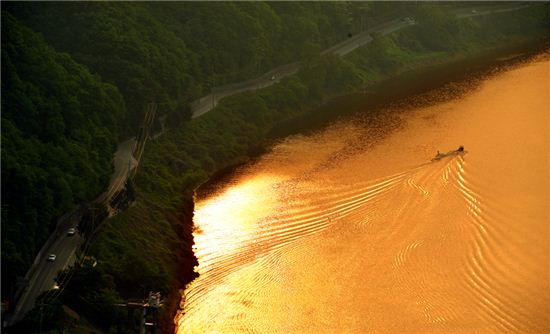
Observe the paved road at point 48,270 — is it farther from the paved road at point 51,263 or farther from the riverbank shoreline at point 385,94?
the riverbank shoreline at point 385,94

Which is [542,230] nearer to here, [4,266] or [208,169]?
[208,169]

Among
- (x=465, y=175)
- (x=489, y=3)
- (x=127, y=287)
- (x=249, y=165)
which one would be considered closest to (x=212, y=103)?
(x=249, y=165)

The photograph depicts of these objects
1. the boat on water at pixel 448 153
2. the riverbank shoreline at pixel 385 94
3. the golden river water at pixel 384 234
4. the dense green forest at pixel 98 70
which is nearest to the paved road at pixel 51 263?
the dense green forest at pixel 98 70

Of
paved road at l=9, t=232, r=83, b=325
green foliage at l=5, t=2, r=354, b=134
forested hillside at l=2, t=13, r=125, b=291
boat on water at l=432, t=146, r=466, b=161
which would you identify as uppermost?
green foliage at l=5, t=2, r=354, b=134

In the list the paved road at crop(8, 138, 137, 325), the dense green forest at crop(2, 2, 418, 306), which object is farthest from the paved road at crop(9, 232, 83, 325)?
the dense green forest at crop(2, 2, 418, 306)

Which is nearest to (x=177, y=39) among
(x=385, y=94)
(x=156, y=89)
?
(x=156, y=89)

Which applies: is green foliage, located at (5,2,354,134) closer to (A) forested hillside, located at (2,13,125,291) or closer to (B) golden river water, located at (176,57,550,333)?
(A) forested hillside, located at (2,13,125,291)
